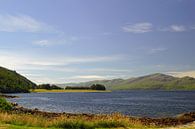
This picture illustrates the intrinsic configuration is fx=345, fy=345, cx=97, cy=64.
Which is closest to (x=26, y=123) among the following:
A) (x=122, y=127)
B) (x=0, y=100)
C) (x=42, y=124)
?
(x=42, y=124)

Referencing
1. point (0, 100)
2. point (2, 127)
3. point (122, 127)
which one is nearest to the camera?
point (2, 127)

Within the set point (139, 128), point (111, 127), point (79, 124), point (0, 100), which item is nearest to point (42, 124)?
point (79, 124)

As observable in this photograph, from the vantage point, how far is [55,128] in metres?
28.6

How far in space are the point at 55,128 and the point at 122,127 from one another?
19.7 ft

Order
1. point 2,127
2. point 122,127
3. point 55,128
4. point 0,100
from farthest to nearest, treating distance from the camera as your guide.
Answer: point 0,100 < point 122,127 < point 55,128 < point 2,127

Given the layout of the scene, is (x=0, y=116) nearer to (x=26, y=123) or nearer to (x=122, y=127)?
(x=26, y=123)

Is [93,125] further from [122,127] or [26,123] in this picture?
[26,123]

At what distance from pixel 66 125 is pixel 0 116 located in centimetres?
697

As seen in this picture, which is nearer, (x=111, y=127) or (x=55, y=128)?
(x=55, y=128)

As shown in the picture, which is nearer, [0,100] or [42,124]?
[42,124]

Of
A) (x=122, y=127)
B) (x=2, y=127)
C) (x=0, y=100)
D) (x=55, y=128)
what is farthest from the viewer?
(x=0, y=100)

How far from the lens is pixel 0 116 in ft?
105

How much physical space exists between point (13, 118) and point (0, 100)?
69.4ft

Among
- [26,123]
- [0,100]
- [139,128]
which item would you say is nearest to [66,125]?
[26,123]
